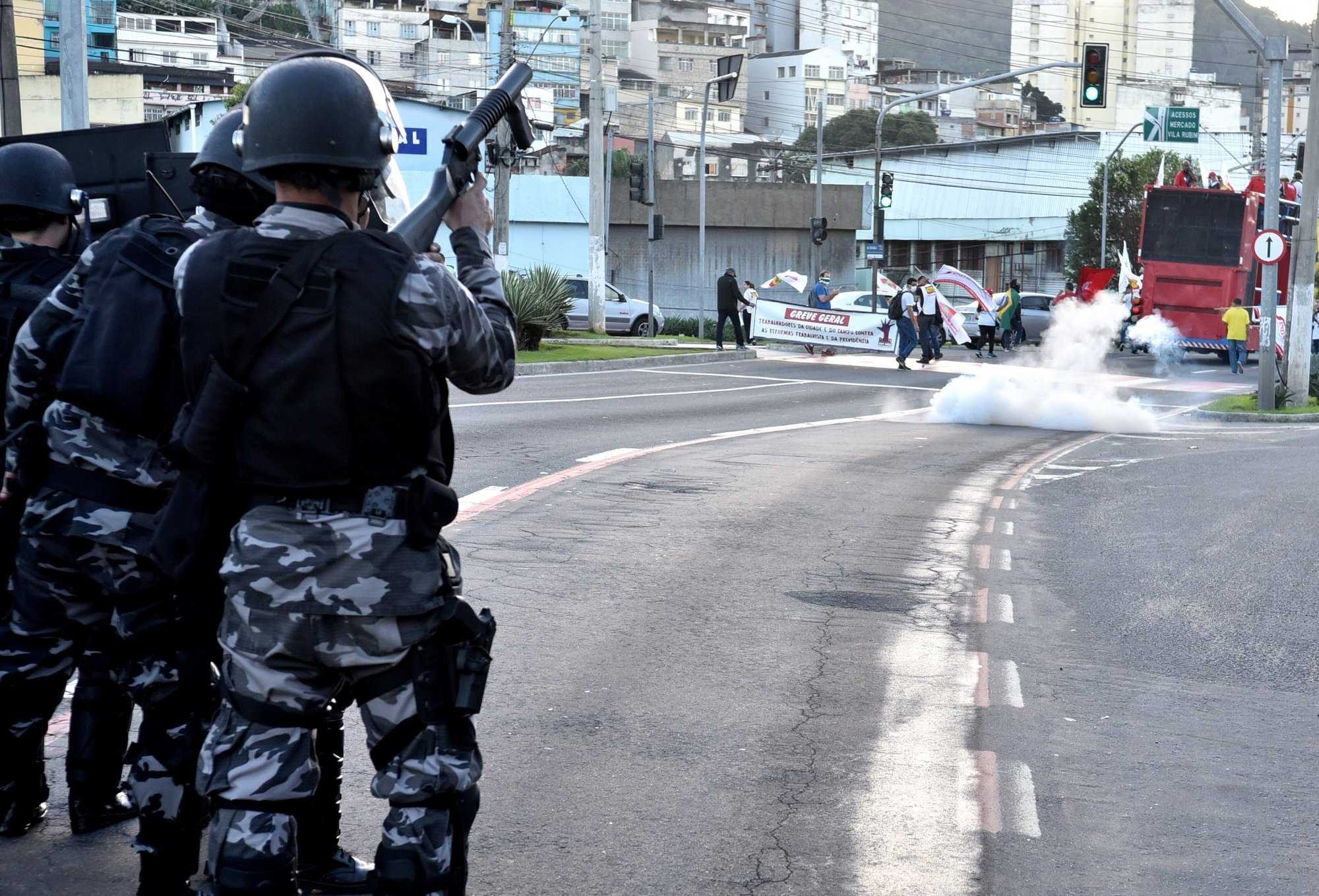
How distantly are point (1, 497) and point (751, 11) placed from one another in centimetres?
16179

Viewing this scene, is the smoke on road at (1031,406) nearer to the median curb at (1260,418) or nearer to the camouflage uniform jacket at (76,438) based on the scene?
the median curb at (1260,418)

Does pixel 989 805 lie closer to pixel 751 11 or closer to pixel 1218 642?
pixel 1218 642

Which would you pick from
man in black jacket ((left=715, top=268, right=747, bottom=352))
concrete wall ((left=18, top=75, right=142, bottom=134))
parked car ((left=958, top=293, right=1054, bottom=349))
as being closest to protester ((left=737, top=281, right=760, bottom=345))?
man in black jacket ((left=715, top=268, right=747, bottom=352))

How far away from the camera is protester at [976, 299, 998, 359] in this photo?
3534 cm

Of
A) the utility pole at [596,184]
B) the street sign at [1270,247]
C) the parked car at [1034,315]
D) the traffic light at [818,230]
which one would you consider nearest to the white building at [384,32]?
the traffic light at [818,230]

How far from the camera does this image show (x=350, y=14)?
4466 inches

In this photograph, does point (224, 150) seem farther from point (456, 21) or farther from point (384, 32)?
point (384, 32)

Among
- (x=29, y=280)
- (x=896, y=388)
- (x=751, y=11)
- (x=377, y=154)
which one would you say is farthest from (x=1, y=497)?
(x=751, y=11)

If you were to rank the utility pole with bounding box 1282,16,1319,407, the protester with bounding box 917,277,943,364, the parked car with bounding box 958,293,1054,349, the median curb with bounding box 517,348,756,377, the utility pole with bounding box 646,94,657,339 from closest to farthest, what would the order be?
1. the utility pole with bounding box 1282,16,1319,407
2. the median curb with bounding box 517,348,756,377
3. the protester with bounding box 917,277,943,364
4. the utility pole with bounding box 646,94,657,339
5. the parked car with bounding box 958,293,1054,349

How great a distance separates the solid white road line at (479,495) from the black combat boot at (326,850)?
238 inches

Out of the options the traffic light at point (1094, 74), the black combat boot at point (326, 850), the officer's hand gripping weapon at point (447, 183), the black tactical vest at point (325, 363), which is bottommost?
the black combat boot at point (326, 850)

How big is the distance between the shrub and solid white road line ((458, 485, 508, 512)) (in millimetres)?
15444

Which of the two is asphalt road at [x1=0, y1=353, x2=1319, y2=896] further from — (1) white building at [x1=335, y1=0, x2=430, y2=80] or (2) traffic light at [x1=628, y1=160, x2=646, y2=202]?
(1) white building at [x1=335, y1=0, x2=430, y2=80]

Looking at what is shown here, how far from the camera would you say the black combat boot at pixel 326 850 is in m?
3.72
